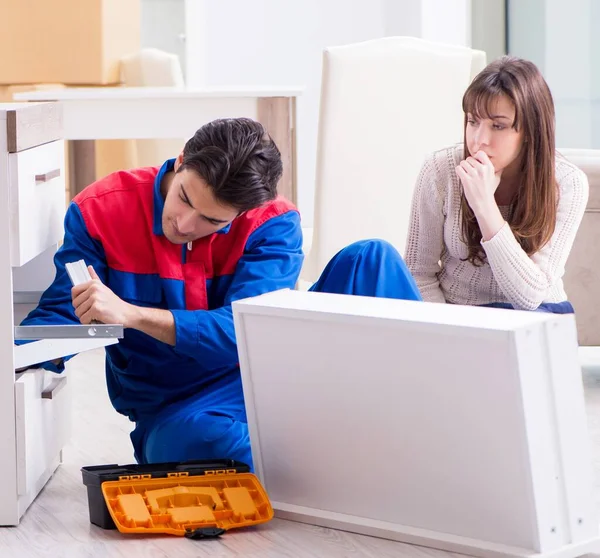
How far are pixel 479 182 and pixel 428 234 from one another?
0.57 feet

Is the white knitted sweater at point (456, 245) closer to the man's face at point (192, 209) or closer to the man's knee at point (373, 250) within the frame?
the man's knee at point (373, 250)

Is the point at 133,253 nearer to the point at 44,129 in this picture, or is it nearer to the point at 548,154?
the point at 44,129

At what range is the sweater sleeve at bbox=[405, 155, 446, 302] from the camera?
6.61 feet

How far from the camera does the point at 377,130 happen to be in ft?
8.54

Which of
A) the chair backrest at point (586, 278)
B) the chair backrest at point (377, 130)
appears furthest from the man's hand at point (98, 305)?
the chair backrest at point (586, 278)

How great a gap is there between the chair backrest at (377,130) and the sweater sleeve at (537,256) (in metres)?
0.66

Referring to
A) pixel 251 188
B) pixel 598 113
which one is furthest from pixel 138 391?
pixel 598 113

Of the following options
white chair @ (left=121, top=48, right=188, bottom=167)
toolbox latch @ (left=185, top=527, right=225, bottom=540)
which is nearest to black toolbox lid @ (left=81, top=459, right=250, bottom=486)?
toolbox latch @ (left=185, top=527, right=225, bottom=540)

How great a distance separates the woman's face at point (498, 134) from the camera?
192cm

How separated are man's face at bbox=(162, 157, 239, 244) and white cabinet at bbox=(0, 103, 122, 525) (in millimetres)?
197

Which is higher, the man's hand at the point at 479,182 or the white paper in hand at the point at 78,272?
the man's hand at the point at 479,182

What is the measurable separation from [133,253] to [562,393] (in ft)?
2.29

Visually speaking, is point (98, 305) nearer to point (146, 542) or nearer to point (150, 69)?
point (146, 542)

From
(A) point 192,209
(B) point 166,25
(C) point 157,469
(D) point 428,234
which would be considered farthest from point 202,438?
(B) point 166,25
